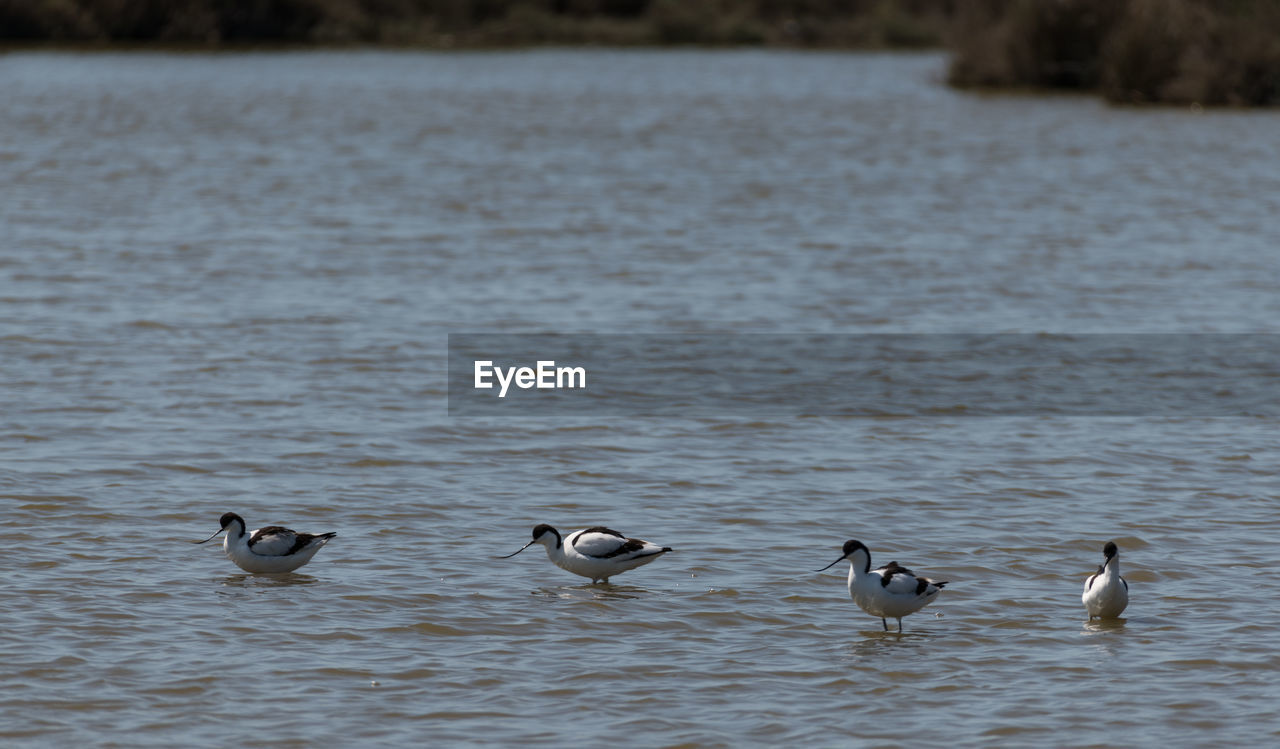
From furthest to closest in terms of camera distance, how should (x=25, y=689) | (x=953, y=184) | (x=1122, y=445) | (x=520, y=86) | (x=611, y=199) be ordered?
(x=520, y=86) < (x=953, y=184) < (x=611, y=199) < (x=1122, y=445) < (x=25, y=689)

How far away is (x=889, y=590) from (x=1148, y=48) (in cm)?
3545

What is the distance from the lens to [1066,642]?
9570 millimetres

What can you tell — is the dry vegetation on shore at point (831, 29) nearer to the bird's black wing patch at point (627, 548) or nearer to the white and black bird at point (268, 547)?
the bird's black wing patch at point (627, 548)

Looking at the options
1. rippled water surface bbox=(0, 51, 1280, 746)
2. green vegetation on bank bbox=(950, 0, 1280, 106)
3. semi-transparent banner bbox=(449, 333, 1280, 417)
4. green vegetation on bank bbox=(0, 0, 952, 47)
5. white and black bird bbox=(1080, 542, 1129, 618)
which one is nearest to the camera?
rippled water surface bbox=(0, 51, 1280, 746)

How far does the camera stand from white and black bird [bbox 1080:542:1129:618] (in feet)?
31.5

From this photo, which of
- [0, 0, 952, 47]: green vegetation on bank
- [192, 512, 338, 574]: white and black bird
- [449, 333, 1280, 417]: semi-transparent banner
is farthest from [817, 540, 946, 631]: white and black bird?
[0, 0, 952, 47]: green vegetation on bank

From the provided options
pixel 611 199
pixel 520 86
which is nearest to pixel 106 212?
pixel 611 199

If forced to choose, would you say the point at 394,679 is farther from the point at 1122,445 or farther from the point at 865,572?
the point at 1122,445

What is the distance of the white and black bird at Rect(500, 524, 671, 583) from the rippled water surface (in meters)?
0.19

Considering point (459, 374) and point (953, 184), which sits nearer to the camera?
point (459, 374)

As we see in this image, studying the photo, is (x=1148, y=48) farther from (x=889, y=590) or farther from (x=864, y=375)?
(x=889, y=590)

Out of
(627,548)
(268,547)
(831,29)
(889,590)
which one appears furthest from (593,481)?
(831,29)

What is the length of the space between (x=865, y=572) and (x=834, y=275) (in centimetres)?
1266

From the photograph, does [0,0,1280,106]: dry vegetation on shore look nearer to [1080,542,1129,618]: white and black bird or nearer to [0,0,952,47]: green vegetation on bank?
[0,0,952,47]: green vegetation on bank
